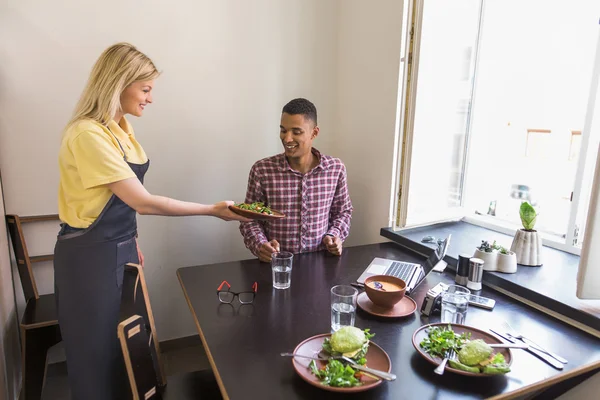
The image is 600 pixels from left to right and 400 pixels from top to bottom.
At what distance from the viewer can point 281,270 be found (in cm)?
150

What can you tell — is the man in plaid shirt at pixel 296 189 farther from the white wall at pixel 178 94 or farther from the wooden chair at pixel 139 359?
the wooden chair at pixel 139 359

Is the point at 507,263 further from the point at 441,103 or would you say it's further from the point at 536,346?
the point at 441,103

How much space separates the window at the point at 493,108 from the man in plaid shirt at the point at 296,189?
401 millimetres

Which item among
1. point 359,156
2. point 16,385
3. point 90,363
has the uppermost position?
point 359,156

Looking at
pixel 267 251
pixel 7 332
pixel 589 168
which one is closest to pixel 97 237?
pixel 267 251

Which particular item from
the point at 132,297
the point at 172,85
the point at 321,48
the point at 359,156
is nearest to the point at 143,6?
the point at 172,85

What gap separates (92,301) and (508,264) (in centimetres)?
156

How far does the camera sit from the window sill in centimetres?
129

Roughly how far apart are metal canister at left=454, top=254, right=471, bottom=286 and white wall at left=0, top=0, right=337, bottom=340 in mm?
1366

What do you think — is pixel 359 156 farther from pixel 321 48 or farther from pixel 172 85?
pixel 172 85

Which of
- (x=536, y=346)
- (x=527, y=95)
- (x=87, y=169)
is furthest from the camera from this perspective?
(x=527, y=95)

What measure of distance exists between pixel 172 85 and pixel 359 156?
3.78 ft

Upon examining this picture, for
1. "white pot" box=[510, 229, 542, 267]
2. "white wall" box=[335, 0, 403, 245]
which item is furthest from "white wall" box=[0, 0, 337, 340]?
"white pot" box=[510, 229, 542, 267]

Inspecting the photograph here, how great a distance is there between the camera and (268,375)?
1005 mm
